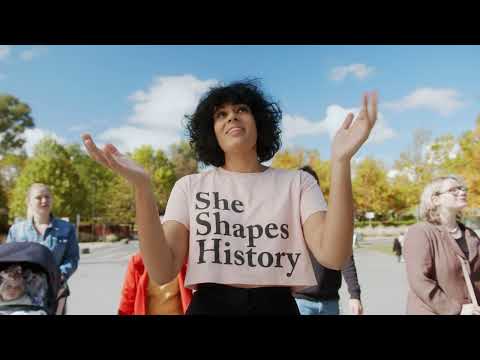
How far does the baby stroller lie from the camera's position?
3232 millimetres

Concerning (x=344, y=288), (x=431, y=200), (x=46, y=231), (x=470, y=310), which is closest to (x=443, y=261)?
(x=470, y=310)

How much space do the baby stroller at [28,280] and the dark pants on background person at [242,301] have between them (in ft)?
7.28

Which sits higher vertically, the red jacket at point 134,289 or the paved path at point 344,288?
the red jacket at point 134,289

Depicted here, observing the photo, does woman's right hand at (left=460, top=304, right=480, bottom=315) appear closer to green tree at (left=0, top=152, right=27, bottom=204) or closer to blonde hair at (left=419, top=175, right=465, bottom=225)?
blonde hair at (left=419, top=175, right=465, bottom=225)

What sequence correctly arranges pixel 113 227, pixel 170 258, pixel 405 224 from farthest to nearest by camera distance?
1. pixel 113 227
2. pixel 405 224
3. pixel 170 258

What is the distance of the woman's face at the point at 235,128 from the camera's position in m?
1.54

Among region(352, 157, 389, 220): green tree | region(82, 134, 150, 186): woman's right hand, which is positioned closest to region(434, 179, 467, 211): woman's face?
region(82, 134, 150, 186): woman's right hand

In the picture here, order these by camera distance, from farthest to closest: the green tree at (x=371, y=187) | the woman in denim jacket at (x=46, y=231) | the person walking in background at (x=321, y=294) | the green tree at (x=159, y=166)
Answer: the green tree at (x=159, y=166), the green tree at (x=371, y=187), the woman in denim jacket at (x=46, y=231), the person walking in background at (x=321, y=294)

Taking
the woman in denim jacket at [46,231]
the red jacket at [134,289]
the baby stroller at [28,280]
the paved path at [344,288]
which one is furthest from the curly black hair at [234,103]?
the paved path at [344,288]

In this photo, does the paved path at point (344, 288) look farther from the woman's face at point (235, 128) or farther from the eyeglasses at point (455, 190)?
the woman's face at point (235, 128)
